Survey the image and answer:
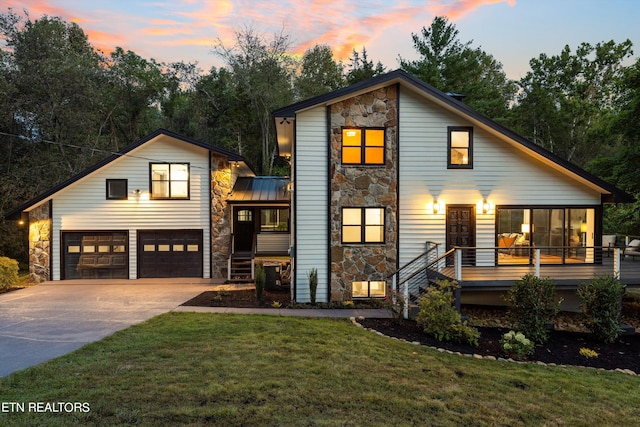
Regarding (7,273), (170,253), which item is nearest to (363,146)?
(170,253)

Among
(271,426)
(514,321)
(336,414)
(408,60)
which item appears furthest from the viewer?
(408,60)

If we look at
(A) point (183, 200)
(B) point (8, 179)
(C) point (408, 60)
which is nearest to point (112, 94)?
(B) point (8, 179)

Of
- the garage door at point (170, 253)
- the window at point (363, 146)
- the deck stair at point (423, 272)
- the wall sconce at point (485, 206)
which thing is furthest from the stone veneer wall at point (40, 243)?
the wall sconce at point (485, 206)

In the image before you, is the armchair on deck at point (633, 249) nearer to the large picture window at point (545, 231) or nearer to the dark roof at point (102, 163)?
the large picture window at point (545, 231)

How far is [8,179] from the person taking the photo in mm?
18969

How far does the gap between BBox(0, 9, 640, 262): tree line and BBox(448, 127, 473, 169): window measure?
12.0 m

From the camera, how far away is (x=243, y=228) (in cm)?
1712

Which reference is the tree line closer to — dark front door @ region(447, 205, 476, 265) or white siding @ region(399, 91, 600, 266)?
white siding @ region(399, 91, 600, 266)

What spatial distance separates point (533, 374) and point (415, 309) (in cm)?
365

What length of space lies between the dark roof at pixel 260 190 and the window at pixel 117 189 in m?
4.42

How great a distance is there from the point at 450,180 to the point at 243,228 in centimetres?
992

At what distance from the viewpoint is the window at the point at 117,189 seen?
15.0 metres

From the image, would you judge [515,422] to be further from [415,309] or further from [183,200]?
[183,200]

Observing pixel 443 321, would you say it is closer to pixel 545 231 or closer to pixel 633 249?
pixel 545 231
